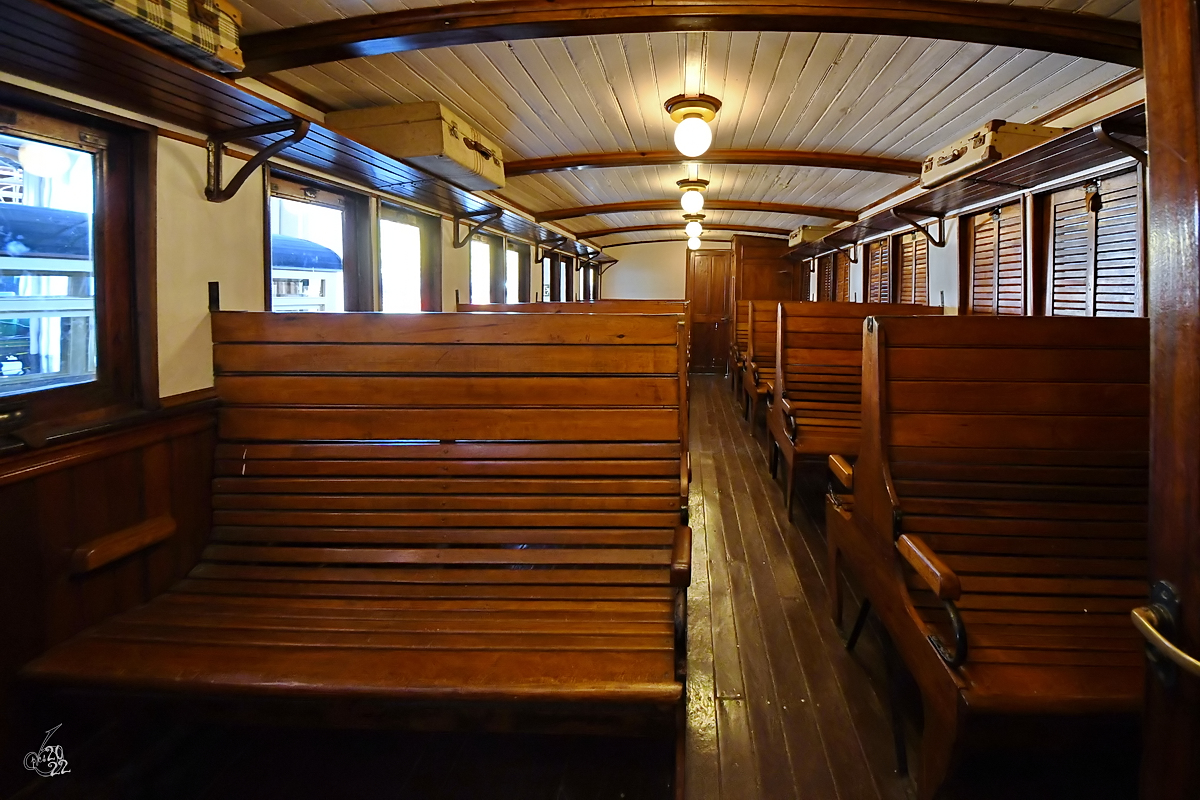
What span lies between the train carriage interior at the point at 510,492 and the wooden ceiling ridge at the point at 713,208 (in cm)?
438

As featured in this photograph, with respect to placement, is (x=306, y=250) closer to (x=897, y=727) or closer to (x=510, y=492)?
(x=510, y=492)

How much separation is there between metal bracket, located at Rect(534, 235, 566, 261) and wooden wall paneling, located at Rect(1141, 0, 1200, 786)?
7.69 meters

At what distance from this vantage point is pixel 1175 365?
81 cm

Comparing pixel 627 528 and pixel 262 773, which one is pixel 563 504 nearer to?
pixel 627 528

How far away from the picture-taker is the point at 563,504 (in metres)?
2.08

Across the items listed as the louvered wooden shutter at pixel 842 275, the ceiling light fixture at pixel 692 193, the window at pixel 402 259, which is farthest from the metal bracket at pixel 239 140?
the louvered wooden shutter at pixel 842 275

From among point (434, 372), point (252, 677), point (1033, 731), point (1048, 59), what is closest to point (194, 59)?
point (434, 372)

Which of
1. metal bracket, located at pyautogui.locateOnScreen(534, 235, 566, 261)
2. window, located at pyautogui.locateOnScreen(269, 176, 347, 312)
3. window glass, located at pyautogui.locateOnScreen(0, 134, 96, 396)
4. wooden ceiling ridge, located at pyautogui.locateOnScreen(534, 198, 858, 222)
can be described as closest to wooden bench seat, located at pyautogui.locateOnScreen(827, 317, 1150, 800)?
window glass, located at pyautogui.locateOnScreen(0, 134, 96, 396)

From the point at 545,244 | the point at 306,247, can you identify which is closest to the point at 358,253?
the point at 306,247

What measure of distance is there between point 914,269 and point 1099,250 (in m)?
2.78

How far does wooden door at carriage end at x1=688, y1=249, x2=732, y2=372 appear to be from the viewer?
11484 mm

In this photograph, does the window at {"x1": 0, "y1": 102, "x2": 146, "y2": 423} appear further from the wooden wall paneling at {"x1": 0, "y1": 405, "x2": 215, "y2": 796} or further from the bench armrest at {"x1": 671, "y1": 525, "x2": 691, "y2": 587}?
the bench armrest at {"x1": 671, "y1": 525, "x2": 691, "y2": 587}

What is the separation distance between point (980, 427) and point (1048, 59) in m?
2.29

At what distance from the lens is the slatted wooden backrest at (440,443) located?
2.06 m
